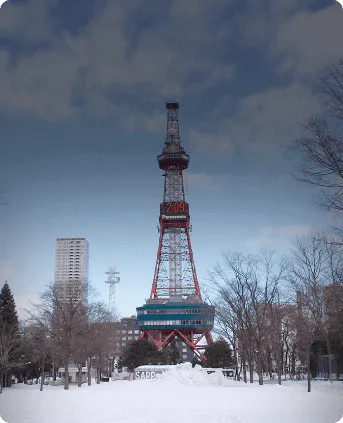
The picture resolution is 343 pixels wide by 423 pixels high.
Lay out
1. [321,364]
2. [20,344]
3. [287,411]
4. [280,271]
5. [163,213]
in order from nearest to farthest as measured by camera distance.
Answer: [287,411], [280,271], [321,364], [20,344], [163,213]

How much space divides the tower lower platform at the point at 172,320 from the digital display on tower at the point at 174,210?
36.1 ft

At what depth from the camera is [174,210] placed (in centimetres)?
5334

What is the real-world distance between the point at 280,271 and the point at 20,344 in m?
18.0

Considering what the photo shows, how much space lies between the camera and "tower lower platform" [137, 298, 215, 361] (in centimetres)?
5559

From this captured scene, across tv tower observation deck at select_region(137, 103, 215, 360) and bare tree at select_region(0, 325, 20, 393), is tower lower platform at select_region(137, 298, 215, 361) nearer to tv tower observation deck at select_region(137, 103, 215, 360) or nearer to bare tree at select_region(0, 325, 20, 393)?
tv tower observation deck at select_region(137, 103, 215, 360)

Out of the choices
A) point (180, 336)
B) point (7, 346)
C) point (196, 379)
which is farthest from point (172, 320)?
point (196, 379)

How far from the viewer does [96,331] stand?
1072 inches

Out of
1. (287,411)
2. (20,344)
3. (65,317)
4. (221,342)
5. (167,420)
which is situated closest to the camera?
(167,420)

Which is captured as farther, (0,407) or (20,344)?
(20,344)

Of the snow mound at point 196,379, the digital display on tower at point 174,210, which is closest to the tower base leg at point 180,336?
the digital display on tower at point 174,210

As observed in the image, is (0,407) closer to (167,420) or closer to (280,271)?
(167,420)

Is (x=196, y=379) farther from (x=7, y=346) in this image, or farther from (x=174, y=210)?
(x=174, y=210)

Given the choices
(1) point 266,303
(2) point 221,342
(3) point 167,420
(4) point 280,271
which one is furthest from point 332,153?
(2) point 221,342

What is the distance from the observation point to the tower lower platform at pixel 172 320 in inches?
2189
